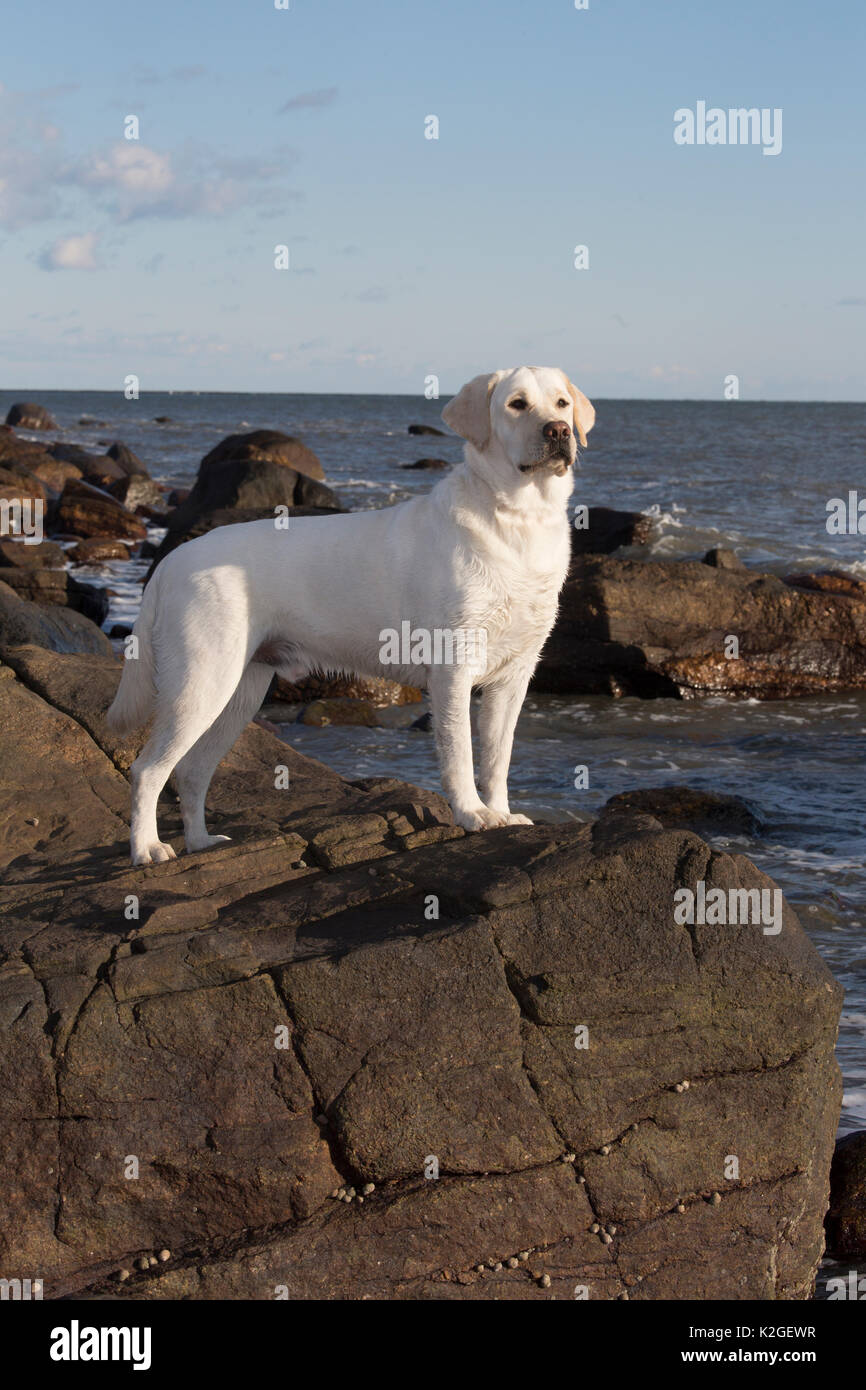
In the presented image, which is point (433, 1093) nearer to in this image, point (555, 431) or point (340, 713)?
point (555, 431)

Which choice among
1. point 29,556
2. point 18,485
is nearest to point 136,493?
point 18,485

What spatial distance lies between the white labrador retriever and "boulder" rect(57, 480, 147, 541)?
78.4 ft

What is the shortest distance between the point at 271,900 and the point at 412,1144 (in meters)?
1.21

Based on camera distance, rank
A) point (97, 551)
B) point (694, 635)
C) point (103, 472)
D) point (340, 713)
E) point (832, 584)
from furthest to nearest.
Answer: point (103, 472), point (97, 551), point (832, 584), point (694, 635), point (340, 713)

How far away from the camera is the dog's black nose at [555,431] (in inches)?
227

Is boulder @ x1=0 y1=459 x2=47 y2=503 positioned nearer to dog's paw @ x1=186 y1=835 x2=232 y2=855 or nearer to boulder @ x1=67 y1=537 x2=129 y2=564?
boulder @ x1=67 y1=537 x2=129 y2=564

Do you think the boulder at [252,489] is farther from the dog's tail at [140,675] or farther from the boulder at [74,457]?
the dog's tail at [140,675]

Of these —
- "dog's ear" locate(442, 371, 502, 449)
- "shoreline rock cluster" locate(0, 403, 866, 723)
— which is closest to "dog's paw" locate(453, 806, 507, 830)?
"dog's ear" locate(442, 371, 502, 449)

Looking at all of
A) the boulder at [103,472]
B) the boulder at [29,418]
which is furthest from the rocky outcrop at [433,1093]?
the boulder at [29,418]

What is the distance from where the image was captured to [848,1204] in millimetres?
5668

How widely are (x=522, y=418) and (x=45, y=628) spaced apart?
878 centimetres

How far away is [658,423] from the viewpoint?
4134 inches

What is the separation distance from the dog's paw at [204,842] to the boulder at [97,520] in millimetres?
23745

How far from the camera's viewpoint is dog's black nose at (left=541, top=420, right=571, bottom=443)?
5.76 metres
